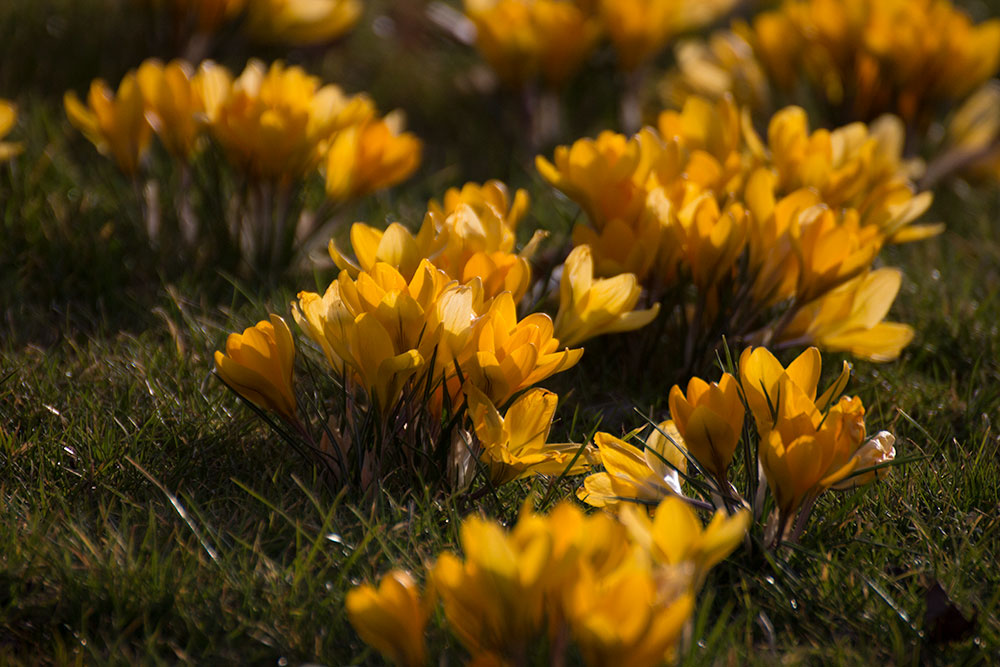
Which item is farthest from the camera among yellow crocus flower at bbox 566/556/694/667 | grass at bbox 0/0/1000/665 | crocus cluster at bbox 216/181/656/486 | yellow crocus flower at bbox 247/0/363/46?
yellow crocus flower at bbox 247/0/363/46

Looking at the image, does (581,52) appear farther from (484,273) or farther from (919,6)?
(484,273)

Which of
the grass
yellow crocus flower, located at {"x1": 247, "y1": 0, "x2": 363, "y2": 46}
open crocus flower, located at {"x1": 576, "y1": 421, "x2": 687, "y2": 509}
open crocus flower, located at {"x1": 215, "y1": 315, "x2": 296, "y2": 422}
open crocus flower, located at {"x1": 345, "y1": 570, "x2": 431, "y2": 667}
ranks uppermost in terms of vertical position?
yellow crocus flower, located at {"x1": 247, "y1": 0, "x2": 363, "y2": 46}

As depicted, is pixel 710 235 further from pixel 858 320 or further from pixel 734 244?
pixel 858 320

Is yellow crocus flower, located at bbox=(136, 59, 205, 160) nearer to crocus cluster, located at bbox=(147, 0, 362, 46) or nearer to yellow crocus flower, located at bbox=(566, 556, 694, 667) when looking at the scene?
crocus cluster, located at bbox=(147, 0, 362, 46)

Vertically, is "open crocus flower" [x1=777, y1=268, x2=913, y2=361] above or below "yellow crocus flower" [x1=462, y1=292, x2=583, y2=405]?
below

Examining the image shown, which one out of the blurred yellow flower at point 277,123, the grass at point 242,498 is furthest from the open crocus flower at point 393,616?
the blurred yellow flower at point 277,123

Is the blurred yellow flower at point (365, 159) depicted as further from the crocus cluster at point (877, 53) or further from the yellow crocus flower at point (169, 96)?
the crocus cluster at point (877, 53)

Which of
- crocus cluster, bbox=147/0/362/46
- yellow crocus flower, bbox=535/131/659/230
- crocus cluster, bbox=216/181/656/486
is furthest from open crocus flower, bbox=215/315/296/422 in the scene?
crocus cluster, bbox=147/0/362/46
